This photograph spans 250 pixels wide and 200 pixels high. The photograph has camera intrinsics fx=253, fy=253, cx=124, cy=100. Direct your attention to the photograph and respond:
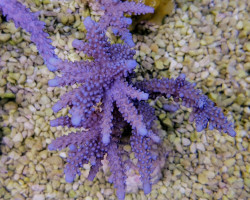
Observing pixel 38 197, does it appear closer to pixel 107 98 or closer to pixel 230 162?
pixel 107 98

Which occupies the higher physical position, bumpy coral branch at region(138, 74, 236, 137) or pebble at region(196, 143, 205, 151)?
bumpy coral branch at region(138, 74, 236, 137)

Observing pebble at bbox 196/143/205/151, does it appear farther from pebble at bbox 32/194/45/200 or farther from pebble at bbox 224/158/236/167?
pebble at bbox 32/194/45/200

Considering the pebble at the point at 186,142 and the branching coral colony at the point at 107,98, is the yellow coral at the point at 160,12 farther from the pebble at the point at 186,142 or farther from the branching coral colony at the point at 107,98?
the pebble at the point at 186,142

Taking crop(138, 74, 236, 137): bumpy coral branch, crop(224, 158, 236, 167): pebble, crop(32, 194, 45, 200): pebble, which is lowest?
crop(32, 194, 45, 200): pebble

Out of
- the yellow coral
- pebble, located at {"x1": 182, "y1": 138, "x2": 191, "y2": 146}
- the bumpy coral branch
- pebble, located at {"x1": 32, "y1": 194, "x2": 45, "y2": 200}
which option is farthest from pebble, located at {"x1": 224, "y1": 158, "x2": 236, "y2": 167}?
pebble, located at {"x1": 32, "y1": 194, "x2": 45, "y2": 200}

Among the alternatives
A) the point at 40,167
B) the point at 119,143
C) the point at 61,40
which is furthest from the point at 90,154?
the point at 61,40

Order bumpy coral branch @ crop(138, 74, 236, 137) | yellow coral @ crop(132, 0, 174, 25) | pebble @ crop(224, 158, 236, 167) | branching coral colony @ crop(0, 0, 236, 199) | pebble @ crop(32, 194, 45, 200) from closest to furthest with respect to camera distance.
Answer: branching coral colony @ crop(0, 0, 236, 199)
bumpy coral branch @ crop(138, 74, 236, 137)
pebble @ crop(32, 194, 45, 200)
pebble @ crop(224, 158, 236, 167)
yellow coral @ crop(132, 0, 174, 25)

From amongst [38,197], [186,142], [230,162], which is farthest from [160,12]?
[38,197]

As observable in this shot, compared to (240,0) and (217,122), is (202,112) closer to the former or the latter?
(217,122)
